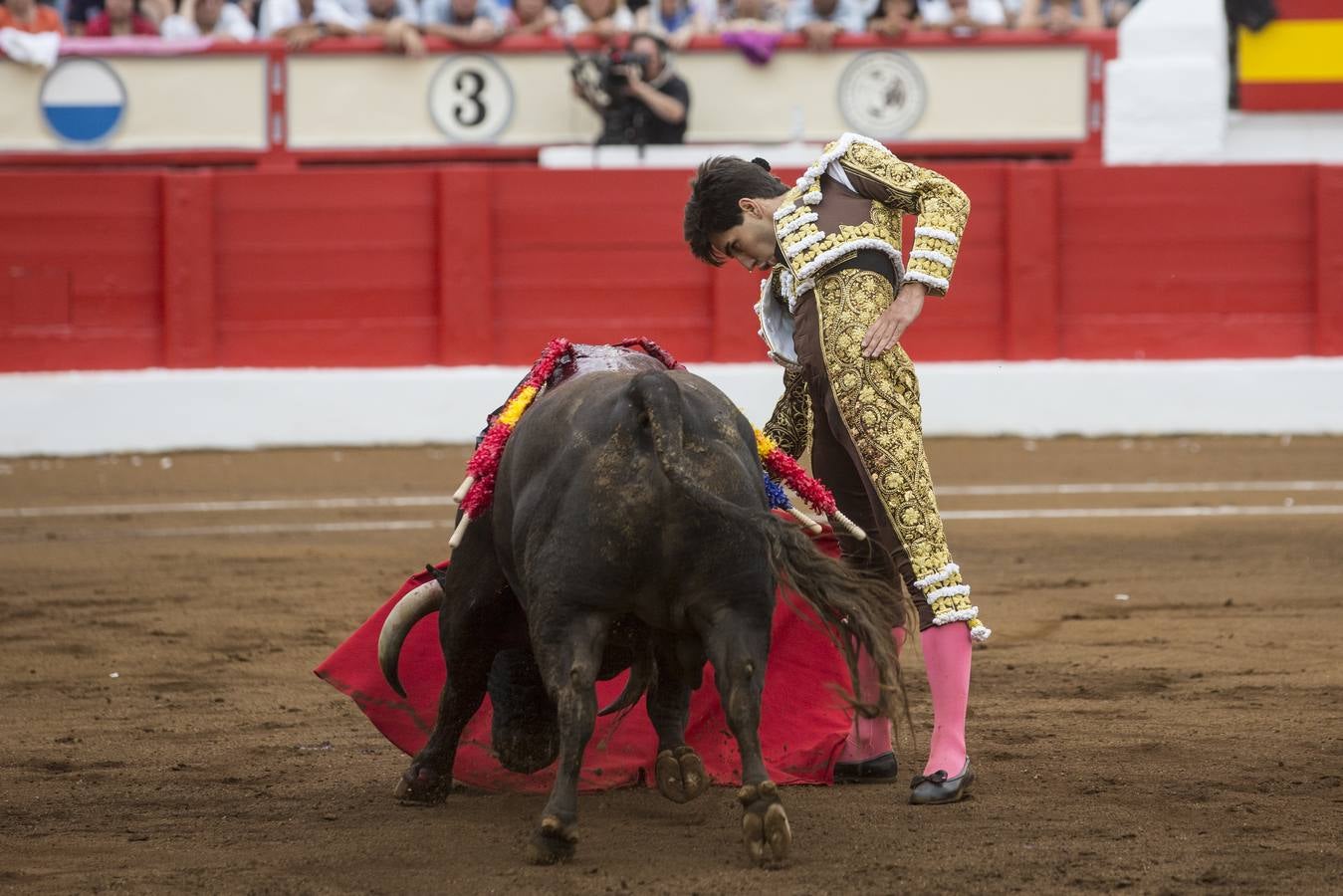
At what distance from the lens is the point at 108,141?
34.1ft

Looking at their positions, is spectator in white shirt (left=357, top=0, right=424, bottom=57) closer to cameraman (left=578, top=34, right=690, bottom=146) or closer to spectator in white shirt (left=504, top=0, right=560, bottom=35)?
spectator in white shirt (left=504, top=0, right=560, bottom=35)

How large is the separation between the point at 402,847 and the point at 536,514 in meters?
0.56

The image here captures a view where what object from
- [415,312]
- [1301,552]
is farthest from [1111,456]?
[415,312]

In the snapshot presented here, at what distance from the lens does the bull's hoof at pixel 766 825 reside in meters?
2.56

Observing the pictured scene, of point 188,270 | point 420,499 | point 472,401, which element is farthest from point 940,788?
point 188,270

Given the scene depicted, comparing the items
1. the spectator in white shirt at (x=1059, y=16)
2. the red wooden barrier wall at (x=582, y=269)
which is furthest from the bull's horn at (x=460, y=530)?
the spectator in white shirt at (x=1059, y=16)

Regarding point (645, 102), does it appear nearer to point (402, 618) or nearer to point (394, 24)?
point (394, 24)

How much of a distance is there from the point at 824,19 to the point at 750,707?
8.44m

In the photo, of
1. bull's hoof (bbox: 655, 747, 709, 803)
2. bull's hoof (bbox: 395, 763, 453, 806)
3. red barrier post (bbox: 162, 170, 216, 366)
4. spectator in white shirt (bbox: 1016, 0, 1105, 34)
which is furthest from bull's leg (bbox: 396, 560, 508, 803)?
spectator in white shirt (bbox: 1016, 0, 1105, 34)

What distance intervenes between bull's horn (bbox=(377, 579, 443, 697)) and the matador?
27.9 inches

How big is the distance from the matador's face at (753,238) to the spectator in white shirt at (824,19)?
7299mm

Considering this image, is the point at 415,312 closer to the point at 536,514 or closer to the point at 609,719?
the point at 609,719

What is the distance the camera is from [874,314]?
3045 millimetres

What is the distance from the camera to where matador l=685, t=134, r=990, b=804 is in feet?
9.89
